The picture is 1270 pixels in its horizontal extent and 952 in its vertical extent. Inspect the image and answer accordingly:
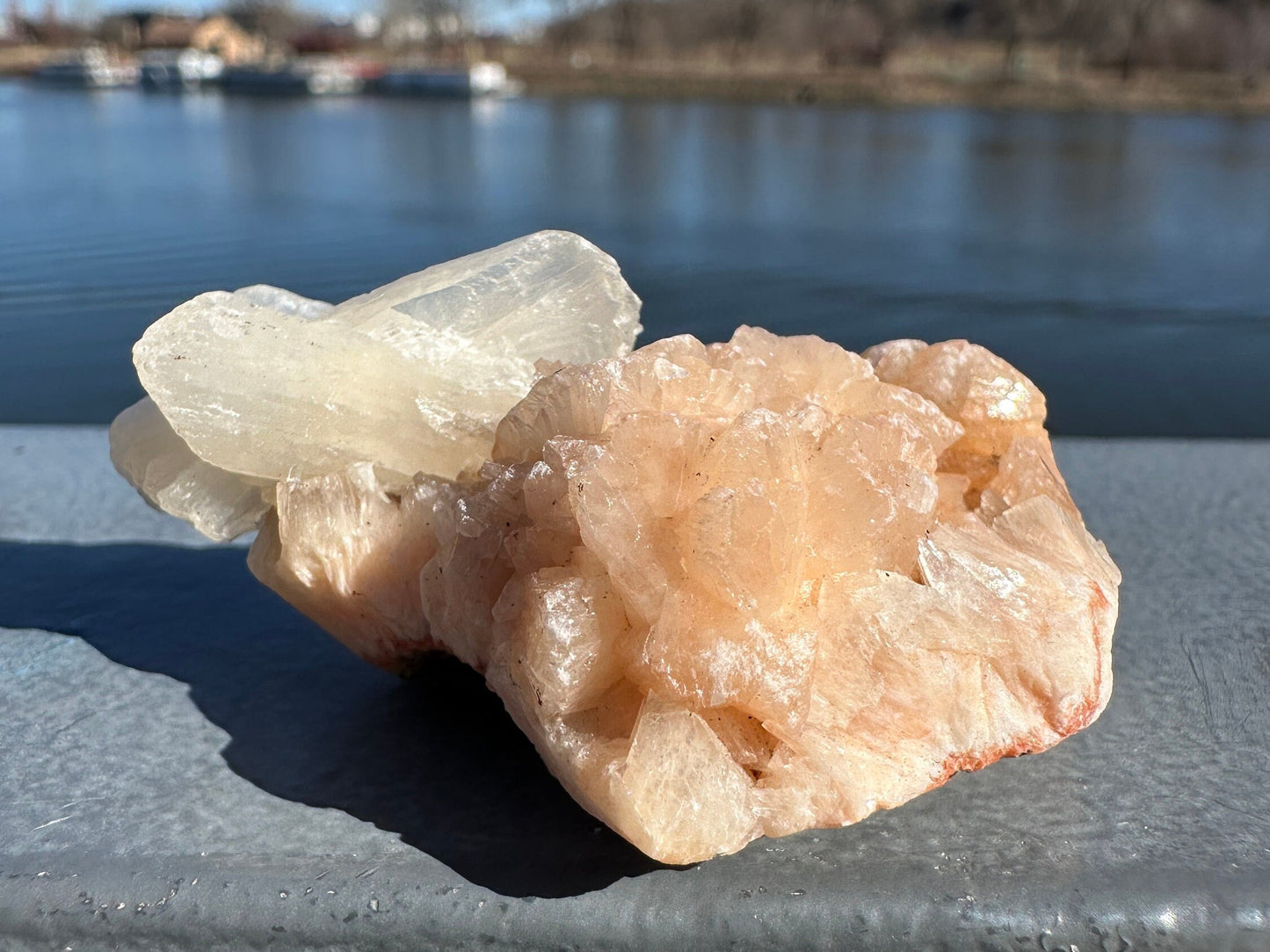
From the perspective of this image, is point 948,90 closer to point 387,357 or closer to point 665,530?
point 387,357

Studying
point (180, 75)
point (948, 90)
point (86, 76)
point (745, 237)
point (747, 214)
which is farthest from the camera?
point (180, 75)

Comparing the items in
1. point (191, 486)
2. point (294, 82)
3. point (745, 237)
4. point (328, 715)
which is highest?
point (191, 486)

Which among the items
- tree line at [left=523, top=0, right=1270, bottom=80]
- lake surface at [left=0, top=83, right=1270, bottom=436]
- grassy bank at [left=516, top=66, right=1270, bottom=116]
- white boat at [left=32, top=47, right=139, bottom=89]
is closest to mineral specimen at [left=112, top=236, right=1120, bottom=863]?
lake surface at [left=0, top=83, right=1270, bottom=436]

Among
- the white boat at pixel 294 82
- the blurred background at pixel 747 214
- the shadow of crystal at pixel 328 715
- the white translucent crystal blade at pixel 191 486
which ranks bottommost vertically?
the white boat at pixel 294 82

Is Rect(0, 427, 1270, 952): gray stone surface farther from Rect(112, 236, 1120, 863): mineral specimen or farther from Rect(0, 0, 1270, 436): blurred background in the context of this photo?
Rect(0, 0, 1270, 436): blurred background

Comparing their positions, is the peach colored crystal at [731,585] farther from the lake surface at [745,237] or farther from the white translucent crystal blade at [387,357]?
the lake surface at [745,237]

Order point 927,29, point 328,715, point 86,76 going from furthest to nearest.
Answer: point 927,29
point 86,76
point 328,715

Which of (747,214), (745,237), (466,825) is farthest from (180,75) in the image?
(466,825)

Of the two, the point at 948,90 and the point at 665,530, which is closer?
the point at 665,530

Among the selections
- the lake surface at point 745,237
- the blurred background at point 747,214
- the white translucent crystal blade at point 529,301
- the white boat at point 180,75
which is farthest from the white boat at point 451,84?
the white translucent crystal blade at point 529,301

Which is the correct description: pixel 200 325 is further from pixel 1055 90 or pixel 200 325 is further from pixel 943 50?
pixel 943 50
